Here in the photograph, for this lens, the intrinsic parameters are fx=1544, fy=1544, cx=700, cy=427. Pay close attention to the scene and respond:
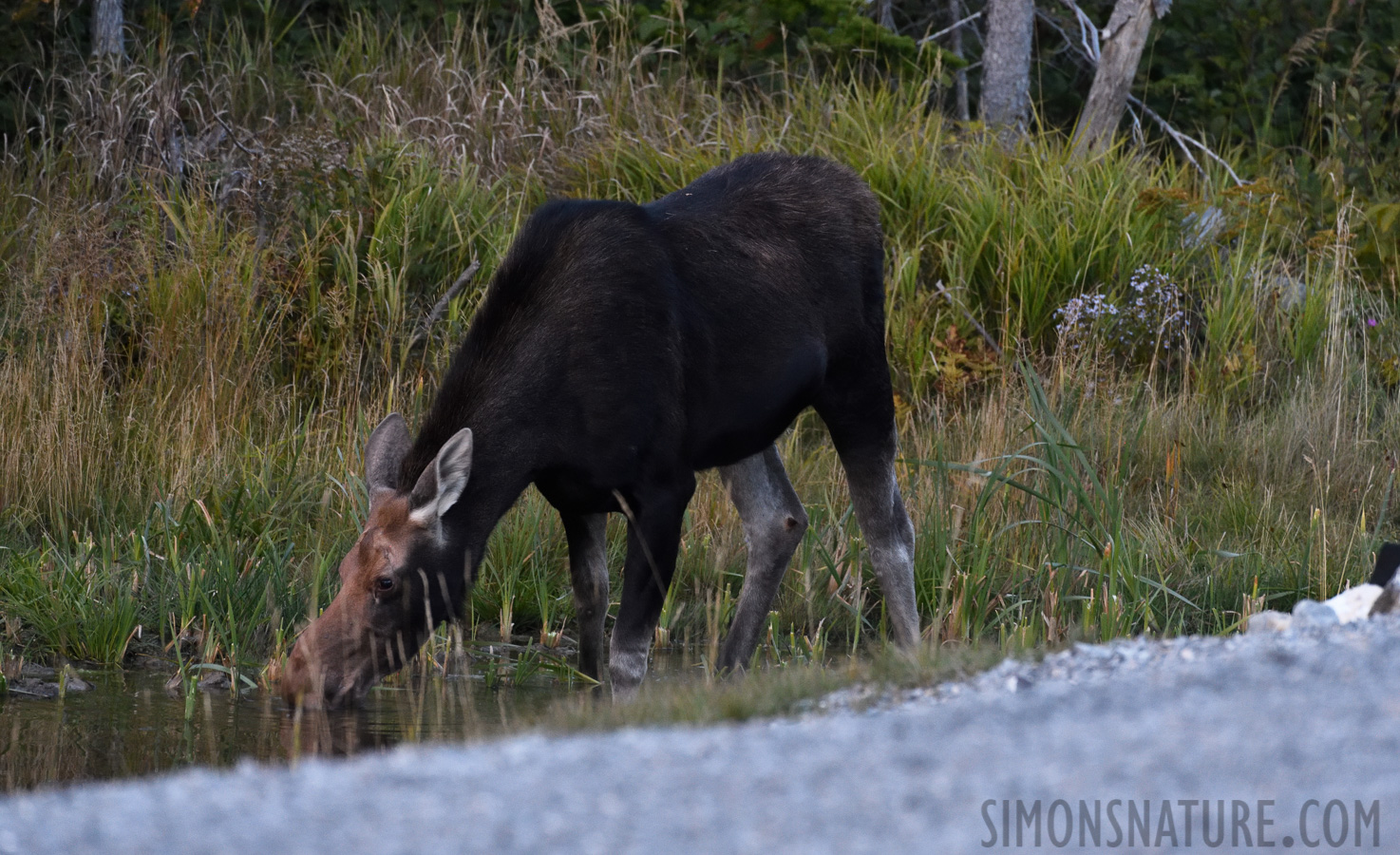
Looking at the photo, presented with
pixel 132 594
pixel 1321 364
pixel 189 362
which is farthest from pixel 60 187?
pixel 1321 364

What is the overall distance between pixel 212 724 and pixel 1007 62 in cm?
962

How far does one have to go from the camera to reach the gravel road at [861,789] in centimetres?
236

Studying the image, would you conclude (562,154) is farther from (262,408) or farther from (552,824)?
(552,824)

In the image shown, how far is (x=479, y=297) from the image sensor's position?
9820 mm

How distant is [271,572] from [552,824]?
4725mm

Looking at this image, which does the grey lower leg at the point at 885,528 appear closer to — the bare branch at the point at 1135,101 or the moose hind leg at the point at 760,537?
the moose hind leg at the point at 760,537

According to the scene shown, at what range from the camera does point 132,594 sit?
6793 millimetres

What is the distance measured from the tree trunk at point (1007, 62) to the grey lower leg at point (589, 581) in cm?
771

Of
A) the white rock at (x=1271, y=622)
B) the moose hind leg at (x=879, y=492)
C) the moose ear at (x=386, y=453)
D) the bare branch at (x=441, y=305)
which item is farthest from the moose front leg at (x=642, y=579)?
the bare branch at (x=441, y=305)

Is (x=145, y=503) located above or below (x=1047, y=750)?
below

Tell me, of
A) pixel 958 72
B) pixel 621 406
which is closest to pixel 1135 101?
pixel 958 72

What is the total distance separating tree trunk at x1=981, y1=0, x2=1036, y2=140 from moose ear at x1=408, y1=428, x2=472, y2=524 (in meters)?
8.59

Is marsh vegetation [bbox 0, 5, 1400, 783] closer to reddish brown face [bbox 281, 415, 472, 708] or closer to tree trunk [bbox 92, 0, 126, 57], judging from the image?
tree trunk [bbox 92, 0, 126, 57]

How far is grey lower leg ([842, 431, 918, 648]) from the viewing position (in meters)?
6.68
